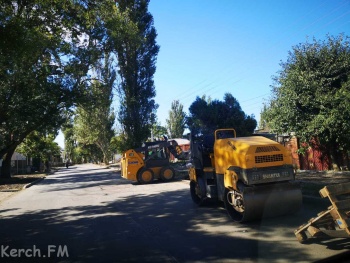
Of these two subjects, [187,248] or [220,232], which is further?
[220,232]

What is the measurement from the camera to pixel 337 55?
15.1 meters

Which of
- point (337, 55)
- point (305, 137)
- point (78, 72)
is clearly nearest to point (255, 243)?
point (305, 137)

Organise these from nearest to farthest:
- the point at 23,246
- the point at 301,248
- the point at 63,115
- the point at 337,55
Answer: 1. the point at 301,248
2. the point at 23,246
3. the point at 337,55
4. the point at 63,115

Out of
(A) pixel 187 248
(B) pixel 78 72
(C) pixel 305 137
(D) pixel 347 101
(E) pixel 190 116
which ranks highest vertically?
(B) pixel 78 72

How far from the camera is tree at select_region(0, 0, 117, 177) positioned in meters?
12.8

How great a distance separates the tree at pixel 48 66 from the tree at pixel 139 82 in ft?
18.5

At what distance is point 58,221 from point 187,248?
4.80 m

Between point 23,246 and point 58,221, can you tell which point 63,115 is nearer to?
point 58,221

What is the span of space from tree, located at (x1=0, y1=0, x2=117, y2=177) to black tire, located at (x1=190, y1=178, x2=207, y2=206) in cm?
705

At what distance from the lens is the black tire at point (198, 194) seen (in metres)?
9.44

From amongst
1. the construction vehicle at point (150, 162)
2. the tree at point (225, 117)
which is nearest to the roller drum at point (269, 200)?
the construction vehicle at point (150, 162)

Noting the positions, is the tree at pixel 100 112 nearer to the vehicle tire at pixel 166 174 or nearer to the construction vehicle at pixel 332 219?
the vehicle tire at pixel 166 174

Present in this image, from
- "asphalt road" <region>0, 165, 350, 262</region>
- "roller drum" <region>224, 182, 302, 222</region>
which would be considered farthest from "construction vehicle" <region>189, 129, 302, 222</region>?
"asphalt road" <region>0, 165, 350, 262</region>

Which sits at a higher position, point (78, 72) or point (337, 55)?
point (78, 72)
